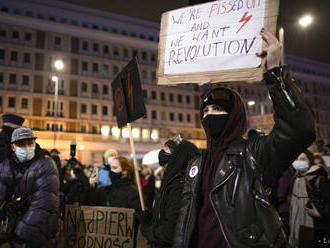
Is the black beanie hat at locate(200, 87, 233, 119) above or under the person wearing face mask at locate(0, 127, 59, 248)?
above

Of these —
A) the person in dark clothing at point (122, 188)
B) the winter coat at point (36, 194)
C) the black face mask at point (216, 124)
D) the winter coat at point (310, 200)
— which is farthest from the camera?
the winter coat at point (310, 200)

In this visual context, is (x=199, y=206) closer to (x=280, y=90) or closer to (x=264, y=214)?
(x=264, y=214)

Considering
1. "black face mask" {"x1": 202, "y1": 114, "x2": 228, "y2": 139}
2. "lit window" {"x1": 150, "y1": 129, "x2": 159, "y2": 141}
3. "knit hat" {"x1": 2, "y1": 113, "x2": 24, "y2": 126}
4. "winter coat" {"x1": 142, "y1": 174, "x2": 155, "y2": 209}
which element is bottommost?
"lit window" {"x1": 150, "y1": 129, "x2": 159, "y2": 141}

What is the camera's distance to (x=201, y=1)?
2988 mm

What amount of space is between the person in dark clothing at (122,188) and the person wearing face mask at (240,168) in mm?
2134

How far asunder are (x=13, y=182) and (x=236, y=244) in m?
2.93

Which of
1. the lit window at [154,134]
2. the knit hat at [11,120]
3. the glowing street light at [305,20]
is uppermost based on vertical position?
the glowing street light at [305,20]

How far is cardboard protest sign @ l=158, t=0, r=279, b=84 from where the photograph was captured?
2504mm

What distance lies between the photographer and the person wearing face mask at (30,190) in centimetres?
360

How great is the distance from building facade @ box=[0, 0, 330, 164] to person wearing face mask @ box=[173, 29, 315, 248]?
3680cm

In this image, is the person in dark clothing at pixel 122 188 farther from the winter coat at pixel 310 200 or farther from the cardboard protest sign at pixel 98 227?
the winter coat at pixel 310 200

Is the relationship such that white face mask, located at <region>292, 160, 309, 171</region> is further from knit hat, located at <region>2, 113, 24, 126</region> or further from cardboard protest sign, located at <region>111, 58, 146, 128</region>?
knit hat, located at <region>2, 113, 24, 126</region>

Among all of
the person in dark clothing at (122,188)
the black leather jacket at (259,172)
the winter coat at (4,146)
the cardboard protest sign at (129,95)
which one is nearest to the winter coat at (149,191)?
the person in dark clothing at (122,188)

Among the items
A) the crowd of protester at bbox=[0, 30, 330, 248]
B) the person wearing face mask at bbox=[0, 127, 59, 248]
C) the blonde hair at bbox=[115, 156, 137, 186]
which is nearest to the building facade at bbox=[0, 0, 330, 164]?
the blonde hair at bbox=[115, 156, 137, 186]
